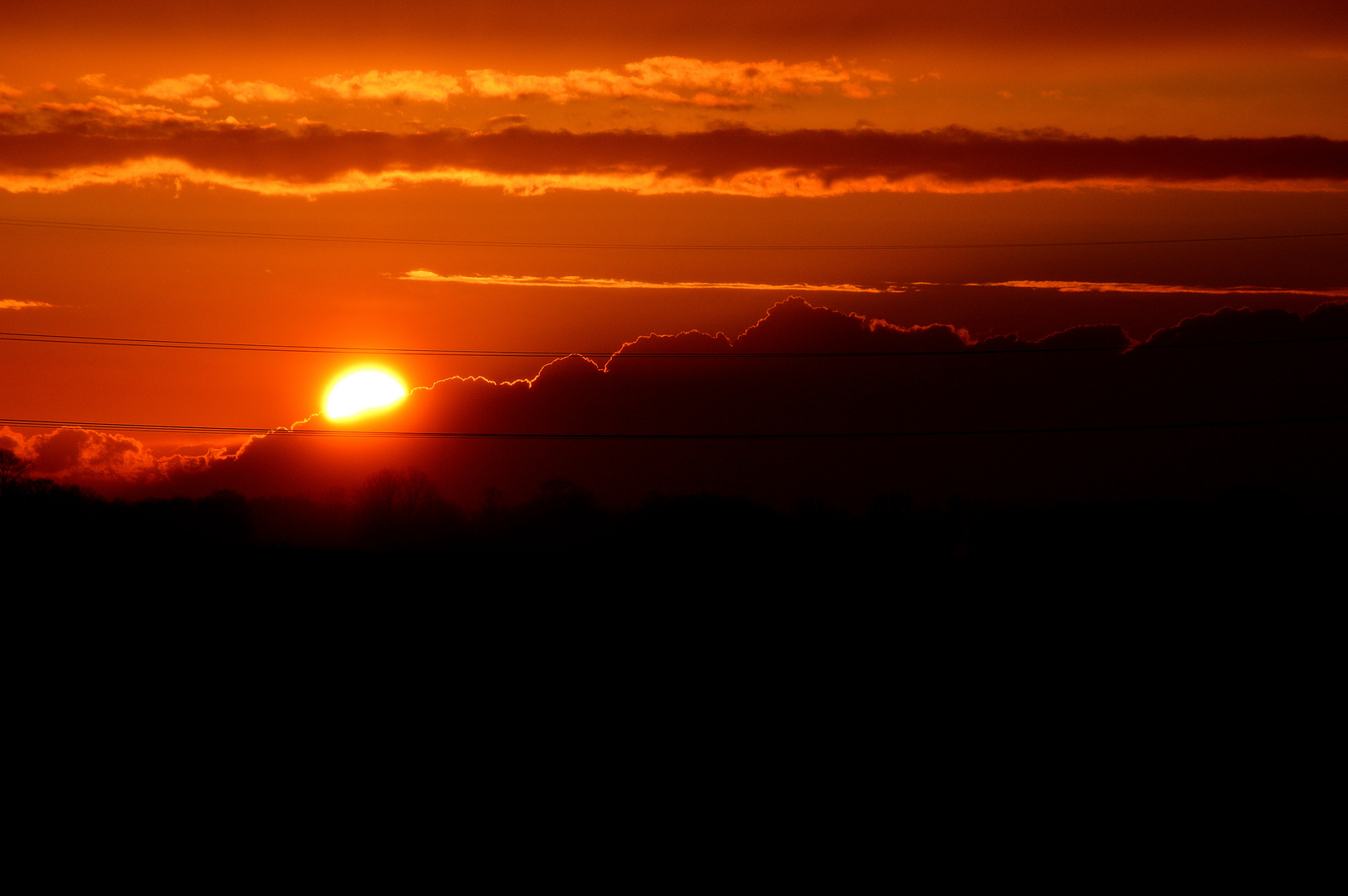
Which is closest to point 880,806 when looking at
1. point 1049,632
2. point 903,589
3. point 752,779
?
point 752,779

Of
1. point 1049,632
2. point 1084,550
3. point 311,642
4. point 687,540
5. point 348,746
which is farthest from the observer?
point 687,540

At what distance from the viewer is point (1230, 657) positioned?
2195 cm

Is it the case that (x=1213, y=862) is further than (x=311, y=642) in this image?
No

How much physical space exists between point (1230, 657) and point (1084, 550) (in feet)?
54.4

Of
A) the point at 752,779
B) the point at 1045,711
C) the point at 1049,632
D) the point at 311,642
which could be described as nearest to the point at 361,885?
the point at 752,779

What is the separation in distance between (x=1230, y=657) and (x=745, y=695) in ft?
32.7

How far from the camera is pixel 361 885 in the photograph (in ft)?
43.1

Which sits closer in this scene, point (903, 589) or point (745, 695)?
point (745, 695)

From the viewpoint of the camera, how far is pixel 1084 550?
125ft

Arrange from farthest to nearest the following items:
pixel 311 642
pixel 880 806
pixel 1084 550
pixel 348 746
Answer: pixel 1084 550, pixel 311 642, pixel 348 746, pixel 880 806

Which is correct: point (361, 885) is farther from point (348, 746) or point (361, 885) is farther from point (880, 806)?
point (880, 806)

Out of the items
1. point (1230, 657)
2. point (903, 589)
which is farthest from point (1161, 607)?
point (903, 589)

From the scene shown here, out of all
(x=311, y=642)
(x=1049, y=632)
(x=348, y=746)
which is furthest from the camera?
(x=1049, y=632)

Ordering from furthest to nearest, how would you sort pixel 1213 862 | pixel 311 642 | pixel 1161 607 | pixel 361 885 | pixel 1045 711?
pixel 1161 607 → pixel 311 642 → pixel 1045 711 → pixel 1213 862 → pixel 361 885
